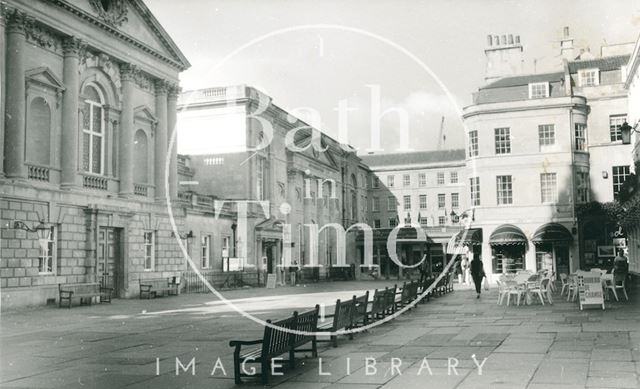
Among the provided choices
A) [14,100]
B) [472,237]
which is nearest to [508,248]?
[472,237]

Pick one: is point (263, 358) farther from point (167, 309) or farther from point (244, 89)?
point (244, 89)

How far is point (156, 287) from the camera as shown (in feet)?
94.9

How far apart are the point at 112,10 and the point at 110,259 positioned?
1005 centimetres

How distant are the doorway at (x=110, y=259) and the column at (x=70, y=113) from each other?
3097 millimetres

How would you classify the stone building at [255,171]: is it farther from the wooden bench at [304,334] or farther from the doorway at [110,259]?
the wooden bench at [304,334]

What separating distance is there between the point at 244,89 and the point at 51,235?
62.6 ft

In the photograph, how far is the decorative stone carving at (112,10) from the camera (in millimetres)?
26109

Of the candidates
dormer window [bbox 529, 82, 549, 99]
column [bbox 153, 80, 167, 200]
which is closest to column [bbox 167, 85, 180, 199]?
column [bbox 153, 80, 167, 200]

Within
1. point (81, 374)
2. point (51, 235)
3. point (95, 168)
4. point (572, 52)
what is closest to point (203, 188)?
point (95, 168)

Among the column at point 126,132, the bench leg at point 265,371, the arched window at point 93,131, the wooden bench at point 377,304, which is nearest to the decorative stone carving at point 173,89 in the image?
the column at point 126,132

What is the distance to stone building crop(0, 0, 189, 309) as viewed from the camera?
21641 mm

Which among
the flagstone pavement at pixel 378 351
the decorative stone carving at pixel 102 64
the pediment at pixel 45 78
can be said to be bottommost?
the flagstone pavement at pixel 378 351

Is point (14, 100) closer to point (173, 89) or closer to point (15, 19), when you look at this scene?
point (15, 19)

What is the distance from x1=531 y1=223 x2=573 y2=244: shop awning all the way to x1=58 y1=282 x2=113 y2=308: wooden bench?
25280mm
